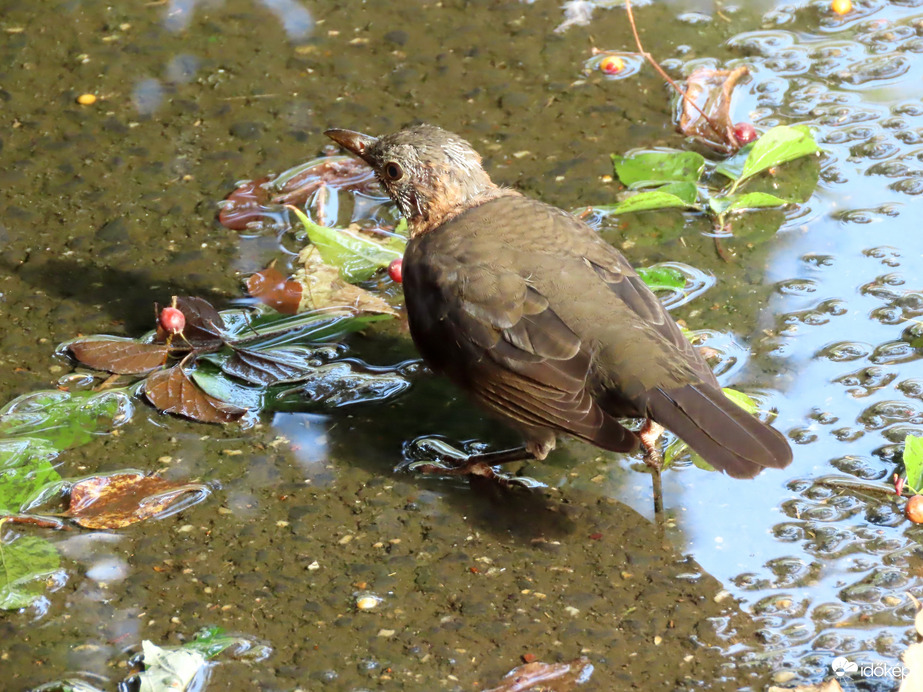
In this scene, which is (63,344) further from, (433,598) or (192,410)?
(433,598)

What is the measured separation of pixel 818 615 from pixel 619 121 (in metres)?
2.95

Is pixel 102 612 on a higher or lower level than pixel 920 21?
lower

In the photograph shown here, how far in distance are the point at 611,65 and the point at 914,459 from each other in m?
2.92

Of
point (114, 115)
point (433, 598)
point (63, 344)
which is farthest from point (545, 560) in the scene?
point (114, 115)

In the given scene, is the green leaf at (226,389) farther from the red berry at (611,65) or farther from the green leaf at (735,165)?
the red berry at (611,65)

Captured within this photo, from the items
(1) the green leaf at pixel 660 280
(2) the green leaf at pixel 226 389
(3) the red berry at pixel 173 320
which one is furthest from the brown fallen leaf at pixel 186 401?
(1) the green leaf at pixel 660 280

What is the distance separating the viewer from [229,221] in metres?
4.87

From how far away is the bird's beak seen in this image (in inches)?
177

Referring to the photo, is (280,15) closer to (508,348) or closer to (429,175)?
(429,175)

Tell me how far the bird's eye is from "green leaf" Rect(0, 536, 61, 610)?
6.22 feet

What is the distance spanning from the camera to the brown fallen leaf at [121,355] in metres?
4.13


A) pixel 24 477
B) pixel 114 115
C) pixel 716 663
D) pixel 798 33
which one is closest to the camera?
pixel 716 663

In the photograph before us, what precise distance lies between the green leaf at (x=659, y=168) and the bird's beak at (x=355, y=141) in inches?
48.9

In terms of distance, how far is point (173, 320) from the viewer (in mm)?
4156
